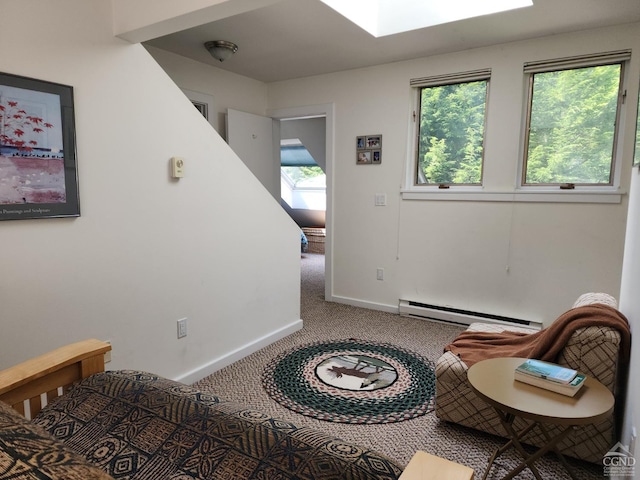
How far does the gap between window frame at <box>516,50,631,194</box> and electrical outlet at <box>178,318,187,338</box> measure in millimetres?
2814

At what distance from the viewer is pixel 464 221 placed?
353 centimetres

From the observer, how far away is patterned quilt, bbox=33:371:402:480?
2.83ft

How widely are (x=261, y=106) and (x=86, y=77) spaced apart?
2743 mm

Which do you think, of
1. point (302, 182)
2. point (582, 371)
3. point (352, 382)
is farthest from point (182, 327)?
point (302, 182)

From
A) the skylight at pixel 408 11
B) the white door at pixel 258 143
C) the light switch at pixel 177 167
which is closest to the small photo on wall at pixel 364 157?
the white door at pixel 258 143

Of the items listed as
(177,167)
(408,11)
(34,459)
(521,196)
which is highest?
(408,11)

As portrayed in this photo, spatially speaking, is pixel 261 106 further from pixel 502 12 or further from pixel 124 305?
pixel 124 305

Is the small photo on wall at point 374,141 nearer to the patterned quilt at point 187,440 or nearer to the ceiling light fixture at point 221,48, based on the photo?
the ceiling light fixture at point 221,48

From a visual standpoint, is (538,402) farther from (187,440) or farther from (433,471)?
(187,440)

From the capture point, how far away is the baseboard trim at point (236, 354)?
2508 mm

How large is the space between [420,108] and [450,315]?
198 centimetres

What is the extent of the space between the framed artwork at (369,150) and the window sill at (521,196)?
44 cm

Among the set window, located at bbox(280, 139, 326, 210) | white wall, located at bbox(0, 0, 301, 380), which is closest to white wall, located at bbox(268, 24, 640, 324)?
white wall, located at bbox(0, 0, 301, 380)

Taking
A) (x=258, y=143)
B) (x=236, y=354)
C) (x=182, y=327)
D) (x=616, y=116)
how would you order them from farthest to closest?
(x=258, y=143)
(x=616, y=116)
(x=236, y=354)
(x=182, y=327)
